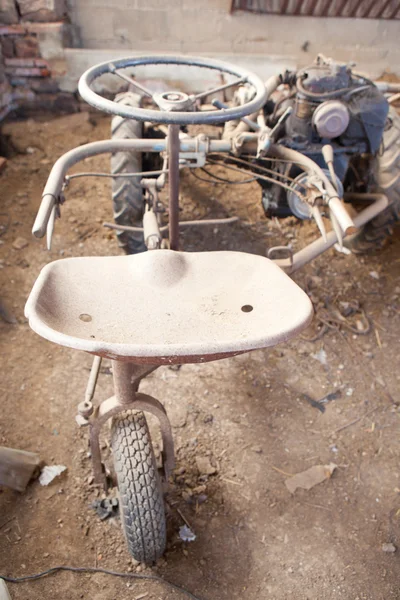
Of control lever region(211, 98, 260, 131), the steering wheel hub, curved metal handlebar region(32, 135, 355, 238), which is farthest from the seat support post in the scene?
control lever region(211, 98, 260, 131)

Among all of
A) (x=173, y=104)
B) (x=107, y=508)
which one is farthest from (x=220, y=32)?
(x=107, y=508)

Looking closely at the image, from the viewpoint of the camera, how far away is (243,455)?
8.50 feet

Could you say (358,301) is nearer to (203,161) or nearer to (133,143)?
(203,161)

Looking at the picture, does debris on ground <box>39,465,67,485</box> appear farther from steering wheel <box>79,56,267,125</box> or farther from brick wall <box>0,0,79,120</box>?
brick wall <box>0,0,79,120</box>

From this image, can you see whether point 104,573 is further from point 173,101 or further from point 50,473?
point 173,101

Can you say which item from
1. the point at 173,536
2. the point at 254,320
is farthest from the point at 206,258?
the point at 173,536

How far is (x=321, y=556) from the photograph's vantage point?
7.32 feet

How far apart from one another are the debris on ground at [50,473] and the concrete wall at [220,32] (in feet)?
14.8

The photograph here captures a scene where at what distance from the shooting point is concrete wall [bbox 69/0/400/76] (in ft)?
17.1

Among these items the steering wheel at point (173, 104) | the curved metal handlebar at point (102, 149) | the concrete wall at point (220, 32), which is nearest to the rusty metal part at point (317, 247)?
the curved metal handlebar at point (102, 149)

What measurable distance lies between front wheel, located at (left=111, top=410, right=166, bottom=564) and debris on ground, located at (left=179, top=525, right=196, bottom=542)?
9.4 inches

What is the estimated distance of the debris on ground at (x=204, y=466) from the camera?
2488 mm

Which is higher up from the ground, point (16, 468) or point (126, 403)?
point (126, 403)

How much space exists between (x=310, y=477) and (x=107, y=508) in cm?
107
